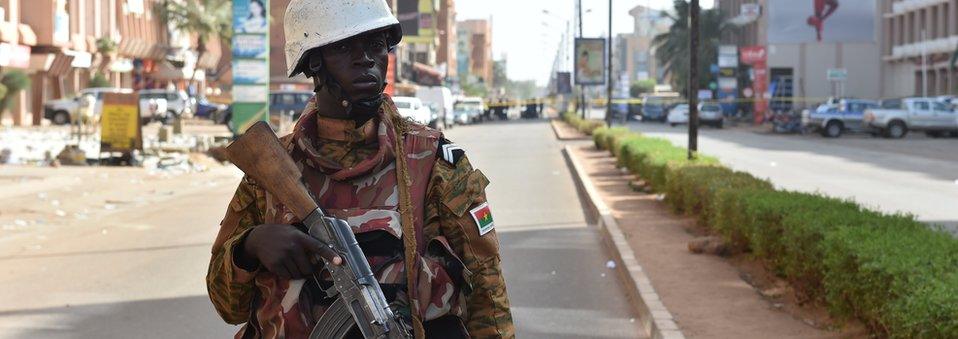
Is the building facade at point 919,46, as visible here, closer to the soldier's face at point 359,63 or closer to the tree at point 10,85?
the tree at point 10,85

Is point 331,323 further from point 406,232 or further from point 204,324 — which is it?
point 204,324

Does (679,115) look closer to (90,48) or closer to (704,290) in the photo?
(90,48)

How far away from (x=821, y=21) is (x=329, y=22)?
3080 inches

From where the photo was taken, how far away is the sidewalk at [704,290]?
27.0 feet

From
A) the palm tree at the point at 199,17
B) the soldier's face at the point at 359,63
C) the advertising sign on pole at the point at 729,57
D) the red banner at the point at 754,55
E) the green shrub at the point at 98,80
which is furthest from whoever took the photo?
the advertising sign on pole at the point at 729,57

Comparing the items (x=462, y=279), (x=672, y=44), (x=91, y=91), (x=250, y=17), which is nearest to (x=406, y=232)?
(x=462, y=279)

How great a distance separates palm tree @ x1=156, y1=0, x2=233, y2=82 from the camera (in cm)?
7369

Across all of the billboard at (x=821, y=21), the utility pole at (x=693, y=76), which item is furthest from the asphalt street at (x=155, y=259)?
the billboard at (x=821, y=21)

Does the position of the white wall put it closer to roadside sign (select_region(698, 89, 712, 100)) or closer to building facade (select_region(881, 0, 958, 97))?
building facade (select_region(881, 0, 958, 97))

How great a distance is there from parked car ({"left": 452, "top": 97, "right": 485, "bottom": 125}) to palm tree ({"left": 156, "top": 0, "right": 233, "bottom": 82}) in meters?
15.1

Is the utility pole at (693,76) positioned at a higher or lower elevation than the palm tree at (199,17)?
lower

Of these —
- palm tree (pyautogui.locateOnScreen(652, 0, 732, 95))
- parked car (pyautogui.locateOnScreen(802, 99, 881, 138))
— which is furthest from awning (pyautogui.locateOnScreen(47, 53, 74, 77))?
palm tree (pyautogui.locateOnScreen(652, 0, 732, 95))

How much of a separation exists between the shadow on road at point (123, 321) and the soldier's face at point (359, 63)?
5.82 meters

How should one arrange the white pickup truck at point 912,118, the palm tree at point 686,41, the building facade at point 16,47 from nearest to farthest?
the white pickup truck at point 912,118 → the building facade at point 16,47 → the palm tree at point 686,41
